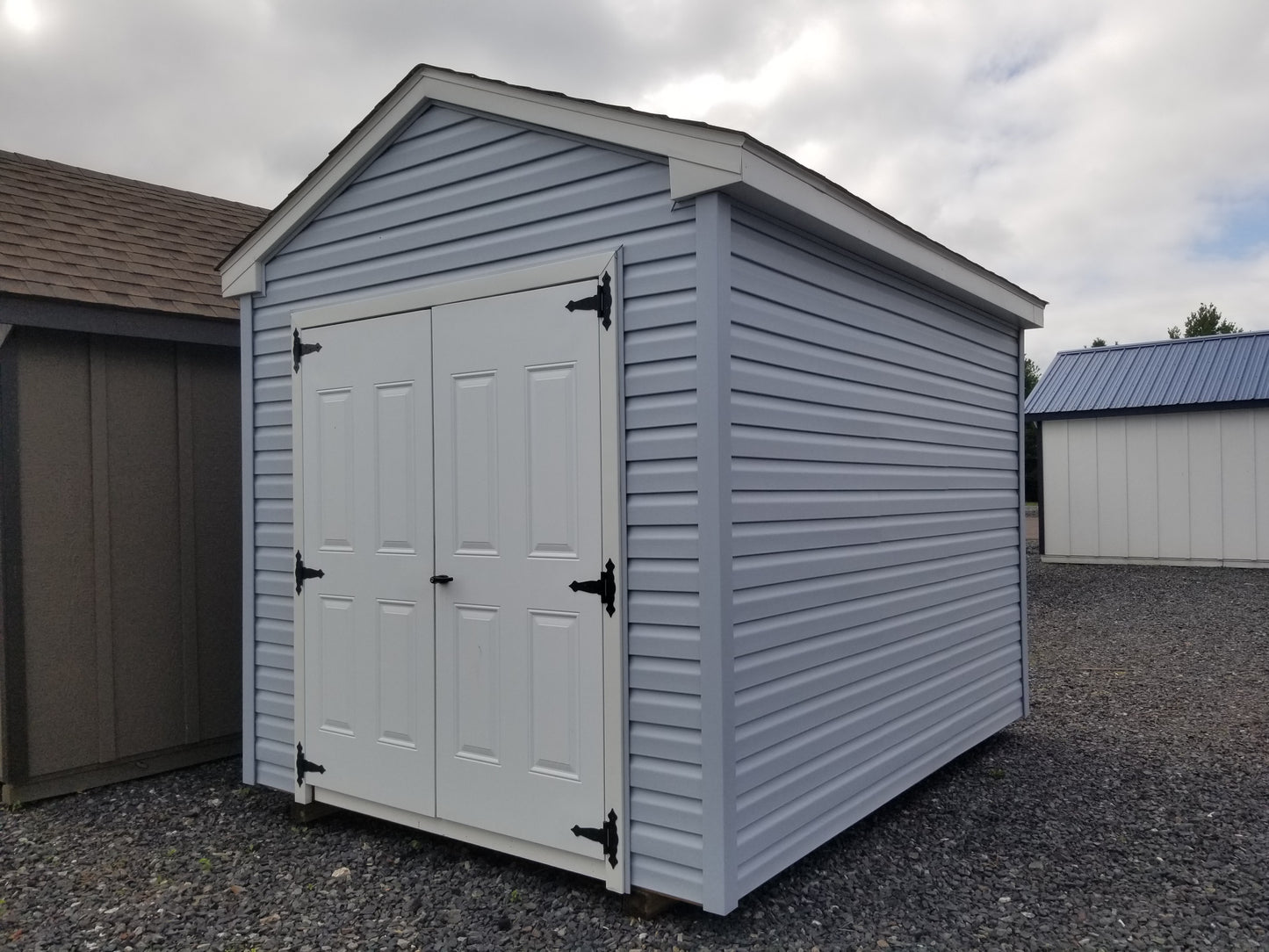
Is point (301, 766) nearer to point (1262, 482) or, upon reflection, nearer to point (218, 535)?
point (218, 535)

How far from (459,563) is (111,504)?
8.06 ft

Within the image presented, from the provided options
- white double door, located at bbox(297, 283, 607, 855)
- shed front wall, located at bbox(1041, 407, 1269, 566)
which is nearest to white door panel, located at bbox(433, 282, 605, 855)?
white double door, located at bbox(297, 283, 607, 855)

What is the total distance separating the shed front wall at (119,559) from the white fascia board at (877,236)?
12.0 ft

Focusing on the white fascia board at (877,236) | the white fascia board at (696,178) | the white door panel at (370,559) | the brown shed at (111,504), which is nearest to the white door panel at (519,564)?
the white door panel at (370,559)

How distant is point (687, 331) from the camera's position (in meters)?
3.12

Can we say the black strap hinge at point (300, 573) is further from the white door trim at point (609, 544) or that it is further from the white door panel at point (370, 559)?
the white door trim at point (609, 544)

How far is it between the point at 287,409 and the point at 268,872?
207cm

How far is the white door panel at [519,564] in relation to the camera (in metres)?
3.34

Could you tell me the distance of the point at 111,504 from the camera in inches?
195

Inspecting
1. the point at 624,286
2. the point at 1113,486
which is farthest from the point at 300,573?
the point at 1113,486

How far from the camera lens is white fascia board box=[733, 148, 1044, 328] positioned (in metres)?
3.18

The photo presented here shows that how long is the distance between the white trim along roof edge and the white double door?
55 cm

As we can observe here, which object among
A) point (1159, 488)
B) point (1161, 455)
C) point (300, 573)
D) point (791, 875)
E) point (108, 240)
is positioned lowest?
point (791, 875)

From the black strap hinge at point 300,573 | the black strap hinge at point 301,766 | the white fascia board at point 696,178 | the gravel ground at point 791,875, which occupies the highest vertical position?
the white fascia board at point 696,178
